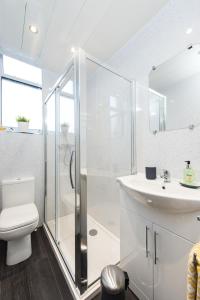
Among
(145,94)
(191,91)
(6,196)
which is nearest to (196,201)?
(191,91)

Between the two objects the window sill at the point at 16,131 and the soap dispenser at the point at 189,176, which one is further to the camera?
the window sill at the point at 16,131

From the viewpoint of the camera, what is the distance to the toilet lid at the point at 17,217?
1.25 meters

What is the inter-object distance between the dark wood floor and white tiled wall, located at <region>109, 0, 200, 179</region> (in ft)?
3.71

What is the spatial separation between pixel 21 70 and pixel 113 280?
260 centimetres

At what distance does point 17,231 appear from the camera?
49.3 inches

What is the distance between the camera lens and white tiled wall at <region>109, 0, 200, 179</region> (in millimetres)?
1017

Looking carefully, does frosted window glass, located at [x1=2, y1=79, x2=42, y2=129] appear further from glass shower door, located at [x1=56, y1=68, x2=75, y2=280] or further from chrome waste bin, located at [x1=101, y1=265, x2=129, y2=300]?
chrome waste bin, located at [x1=101, y1=265, x2=129, y2=300]

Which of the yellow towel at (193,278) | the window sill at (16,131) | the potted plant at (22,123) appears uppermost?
the potted plant at (22,123)

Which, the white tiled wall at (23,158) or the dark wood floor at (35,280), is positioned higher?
the white tiled wall at (23,158)

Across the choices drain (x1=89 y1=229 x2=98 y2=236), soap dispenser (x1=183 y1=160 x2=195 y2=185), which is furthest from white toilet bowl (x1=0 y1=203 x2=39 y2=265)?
soap dispenser (x1=183 y1=160 x2=195 y2=185)

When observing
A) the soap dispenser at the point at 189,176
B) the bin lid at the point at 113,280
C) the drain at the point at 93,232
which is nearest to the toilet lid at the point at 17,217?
the drain at the point at 93,232

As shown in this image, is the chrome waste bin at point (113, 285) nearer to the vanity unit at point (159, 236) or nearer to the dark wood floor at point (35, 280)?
the vanity unit at point (159, 236)

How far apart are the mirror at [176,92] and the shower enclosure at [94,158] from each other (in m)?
0.29

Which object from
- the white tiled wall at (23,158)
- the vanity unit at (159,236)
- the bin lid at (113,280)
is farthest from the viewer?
the white tiled wall at (23,158)
